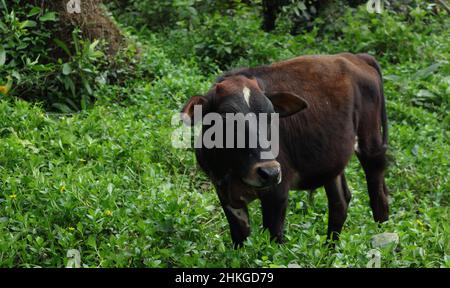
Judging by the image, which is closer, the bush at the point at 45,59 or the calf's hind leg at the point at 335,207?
the calf's hind leg at the point at 335,207

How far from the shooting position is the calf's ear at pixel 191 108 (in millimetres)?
5527

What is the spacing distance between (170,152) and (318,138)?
6.20 feet

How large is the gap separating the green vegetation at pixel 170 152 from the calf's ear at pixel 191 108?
810mm

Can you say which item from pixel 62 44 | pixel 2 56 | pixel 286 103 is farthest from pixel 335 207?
pixel 2 56

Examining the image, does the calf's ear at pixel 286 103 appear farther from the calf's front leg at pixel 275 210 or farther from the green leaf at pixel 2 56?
the green leaf at pixel 2 56

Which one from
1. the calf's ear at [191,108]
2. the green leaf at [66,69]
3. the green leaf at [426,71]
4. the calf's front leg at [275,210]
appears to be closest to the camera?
the calf's ear at [191,108]

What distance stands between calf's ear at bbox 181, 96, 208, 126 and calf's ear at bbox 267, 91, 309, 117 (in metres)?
0.52

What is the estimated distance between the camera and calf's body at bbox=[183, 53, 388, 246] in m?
5.79

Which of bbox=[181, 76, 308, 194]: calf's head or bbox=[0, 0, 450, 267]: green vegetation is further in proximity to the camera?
bbox=[0, 0, 450, 267]: green vegetation

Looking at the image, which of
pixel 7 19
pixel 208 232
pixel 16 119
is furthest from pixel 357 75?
pixel 7 19

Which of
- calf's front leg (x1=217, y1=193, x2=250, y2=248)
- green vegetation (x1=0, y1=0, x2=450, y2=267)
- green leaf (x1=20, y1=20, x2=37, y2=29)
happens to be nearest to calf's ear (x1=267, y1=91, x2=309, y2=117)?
calf's front leg (x1=217, y1=193, x2=250, y2=248)

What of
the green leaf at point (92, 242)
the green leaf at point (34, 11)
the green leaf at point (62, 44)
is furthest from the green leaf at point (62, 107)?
the green leaf at point (92, 242)

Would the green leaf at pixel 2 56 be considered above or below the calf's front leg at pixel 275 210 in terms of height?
above

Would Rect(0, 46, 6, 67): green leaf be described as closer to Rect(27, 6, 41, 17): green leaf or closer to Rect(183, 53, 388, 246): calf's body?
Rect(27, 6, 41, 17): green leaf
